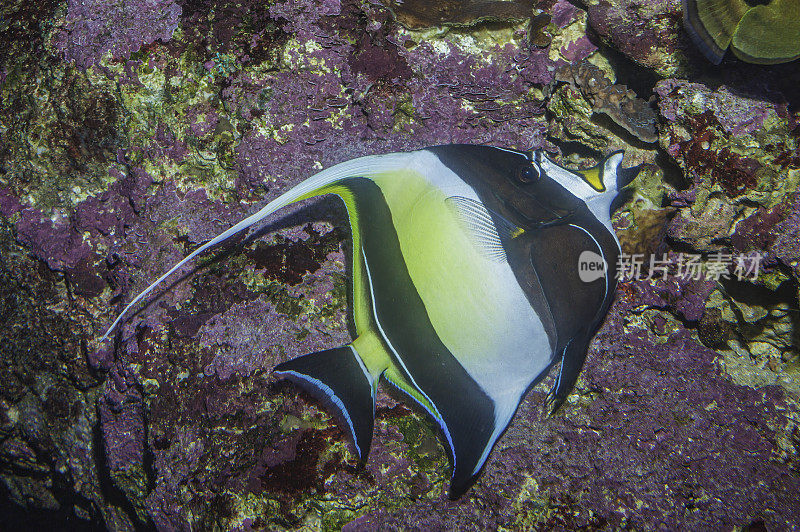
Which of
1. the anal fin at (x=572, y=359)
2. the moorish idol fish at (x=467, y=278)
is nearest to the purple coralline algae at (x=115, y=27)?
the moorish idol fish at (x=467, y=278)

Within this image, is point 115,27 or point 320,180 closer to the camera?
point 320,180

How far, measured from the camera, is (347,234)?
5.75 feet

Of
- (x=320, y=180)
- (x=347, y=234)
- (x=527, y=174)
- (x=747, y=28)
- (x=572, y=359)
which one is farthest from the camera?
(x=347, y=234)

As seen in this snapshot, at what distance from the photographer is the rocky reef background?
5.15 ft

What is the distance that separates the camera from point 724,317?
6.13 feet

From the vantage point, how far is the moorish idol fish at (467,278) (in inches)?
48.9

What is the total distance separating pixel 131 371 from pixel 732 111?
2661mm

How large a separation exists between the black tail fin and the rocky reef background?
7.5 inches

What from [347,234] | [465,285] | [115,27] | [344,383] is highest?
[115,27]

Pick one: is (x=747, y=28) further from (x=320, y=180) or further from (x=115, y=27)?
(x=115, y=27)

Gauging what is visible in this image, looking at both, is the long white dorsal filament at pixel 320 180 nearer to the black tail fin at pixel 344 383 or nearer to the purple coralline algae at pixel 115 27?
the black tail fin at pixel 344 383

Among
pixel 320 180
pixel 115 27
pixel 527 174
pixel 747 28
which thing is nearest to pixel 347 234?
pixel 320 180

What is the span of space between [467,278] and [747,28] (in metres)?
1.43

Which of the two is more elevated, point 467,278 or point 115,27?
point 115,27
